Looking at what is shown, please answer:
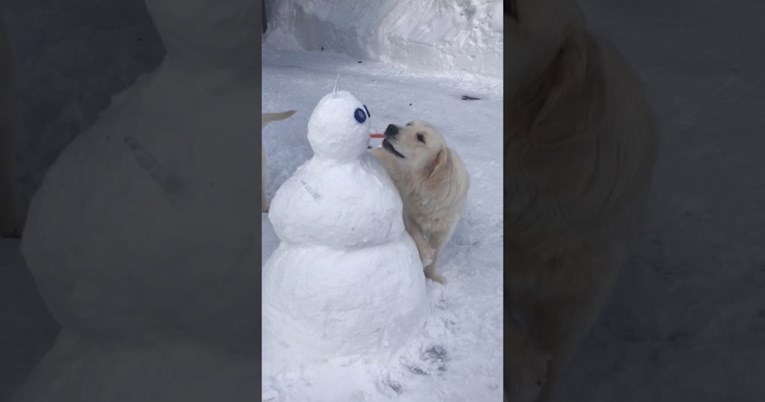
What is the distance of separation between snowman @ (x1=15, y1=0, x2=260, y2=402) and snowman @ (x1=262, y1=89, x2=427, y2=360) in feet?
0.12

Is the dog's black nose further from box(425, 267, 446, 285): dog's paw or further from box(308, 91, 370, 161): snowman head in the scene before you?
box(425, 267, 446, 285): dog's paw

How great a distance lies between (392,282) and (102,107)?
14.7 inches

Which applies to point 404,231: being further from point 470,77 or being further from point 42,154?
point 42,154

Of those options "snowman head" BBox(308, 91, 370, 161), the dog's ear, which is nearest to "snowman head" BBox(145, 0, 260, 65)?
"snowman head" BBox(308, 91, 370, 161)

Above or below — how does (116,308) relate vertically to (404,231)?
below

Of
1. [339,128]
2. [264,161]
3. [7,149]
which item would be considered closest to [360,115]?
[339,128]

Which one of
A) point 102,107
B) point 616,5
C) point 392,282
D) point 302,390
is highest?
point 616,5

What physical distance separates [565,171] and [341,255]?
0.28 metres

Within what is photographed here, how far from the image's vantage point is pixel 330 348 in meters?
0.93

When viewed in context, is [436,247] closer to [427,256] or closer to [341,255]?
[427,256]

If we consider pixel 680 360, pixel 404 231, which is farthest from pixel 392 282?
pixel 680 360

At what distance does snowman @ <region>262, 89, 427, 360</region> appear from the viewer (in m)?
0.89

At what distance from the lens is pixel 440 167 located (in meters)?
0.93

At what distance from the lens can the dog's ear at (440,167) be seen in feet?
3.03
